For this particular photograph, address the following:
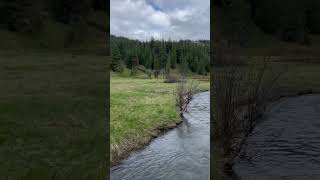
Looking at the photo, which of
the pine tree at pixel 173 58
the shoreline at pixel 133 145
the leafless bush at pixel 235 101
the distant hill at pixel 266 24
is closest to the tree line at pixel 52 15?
the shoreline at pixel 133 145

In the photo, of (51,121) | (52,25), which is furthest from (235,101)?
(52,25)

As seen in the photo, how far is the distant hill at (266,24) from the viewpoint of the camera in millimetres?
9227

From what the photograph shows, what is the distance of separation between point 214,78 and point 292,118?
6.20 m

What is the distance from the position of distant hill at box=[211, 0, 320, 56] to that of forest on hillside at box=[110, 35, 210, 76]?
2817 centimetres

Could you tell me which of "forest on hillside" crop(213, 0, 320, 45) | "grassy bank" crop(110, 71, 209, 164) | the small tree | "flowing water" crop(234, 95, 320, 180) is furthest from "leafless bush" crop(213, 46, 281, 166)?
the small tree

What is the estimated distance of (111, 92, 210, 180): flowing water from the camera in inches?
426

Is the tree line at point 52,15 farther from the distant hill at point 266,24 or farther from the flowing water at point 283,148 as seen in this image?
the flowing water at point 283,148

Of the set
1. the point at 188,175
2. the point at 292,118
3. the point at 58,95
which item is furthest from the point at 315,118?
the point at 58,95

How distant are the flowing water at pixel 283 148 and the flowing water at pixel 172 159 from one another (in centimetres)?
160

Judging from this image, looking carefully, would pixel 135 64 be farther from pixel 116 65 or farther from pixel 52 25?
pixel 52 25

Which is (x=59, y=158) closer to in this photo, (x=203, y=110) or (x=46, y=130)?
(x=46, y=130)

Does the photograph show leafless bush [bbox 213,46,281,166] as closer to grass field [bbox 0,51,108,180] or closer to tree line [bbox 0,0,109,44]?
grass field [bbox 0,51,108,180]

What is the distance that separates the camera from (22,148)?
10625mm

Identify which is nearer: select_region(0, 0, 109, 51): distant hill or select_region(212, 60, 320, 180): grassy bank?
select_region(212, 60, 320, 180): grassy bank
